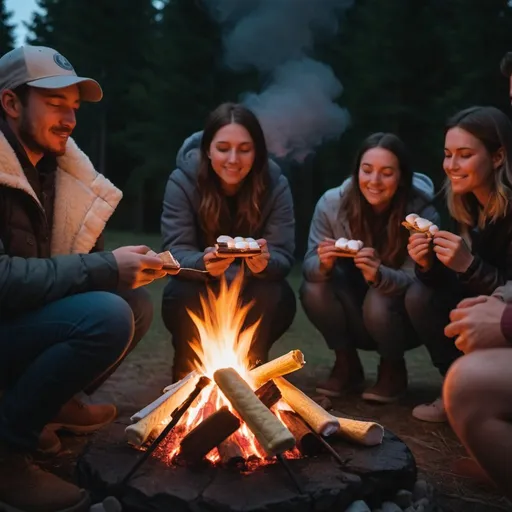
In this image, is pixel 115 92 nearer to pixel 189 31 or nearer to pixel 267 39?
pixel 189 31

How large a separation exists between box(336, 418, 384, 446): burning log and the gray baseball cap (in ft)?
5.56

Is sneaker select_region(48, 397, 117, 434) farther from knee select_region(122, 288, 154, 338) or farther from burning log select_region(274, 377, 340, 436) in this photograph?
burning log select_region(274, 377, 340, 436)

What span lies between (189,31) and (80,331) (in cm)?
845

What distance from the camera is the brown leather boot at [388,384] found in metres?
3.85

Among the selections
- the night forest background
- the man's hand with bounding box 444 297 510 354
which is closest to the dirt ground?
the man's hand with bounding box 444 297 510 354

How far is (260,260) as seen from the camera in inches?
143

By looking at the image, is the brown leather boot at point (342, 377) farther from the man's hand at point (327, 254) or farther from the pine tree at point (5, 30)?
the pine tree at point (5, 30)

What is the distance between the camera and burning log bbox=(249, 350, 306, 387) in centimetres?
261

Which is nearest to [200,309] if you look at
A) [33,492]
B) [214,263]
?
[214,263]

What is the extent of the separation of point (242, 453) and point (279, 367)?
0.42 meters

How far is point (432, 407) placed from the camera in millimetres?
3631

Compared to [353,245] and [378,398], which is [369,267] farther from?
[378,398]

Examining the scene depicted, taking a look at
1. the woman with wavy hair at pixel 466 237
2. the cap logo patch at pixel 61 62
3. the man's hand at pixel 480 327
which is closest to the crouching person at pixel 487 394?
the man's hand at pixel 480 327

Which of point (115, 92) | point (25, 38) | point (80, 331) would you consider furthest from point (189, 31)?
point (80, 331)
